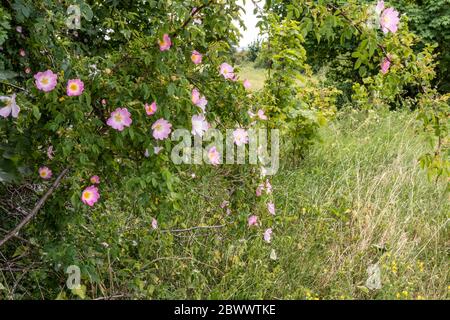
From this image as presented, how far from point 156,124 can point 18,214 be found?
3.02ft

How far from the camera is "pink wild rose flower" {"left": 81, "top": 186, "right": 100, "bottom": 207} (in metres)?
1.82

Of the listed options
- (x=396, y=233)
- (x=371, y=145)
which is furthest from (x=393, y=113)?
(x=396, y=233)

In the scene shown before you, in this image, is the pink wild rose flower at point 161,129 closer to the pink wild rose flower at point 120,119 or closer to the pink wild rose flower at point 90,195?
the pink wild rose flower at point 120,119

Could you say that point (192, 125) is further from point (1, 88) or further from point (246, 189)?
point (1, 88)

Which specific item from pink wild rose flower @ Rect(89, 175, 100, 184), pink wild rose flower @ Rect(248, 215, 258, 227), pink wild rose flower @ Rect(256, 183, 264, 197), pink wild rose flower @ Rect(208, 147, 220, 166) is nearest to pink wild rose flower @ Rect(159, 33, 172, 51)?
Result: pink wild rose flower @ Rect(208, 147, 220, 166)

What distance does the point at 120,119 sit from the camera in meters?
1.66

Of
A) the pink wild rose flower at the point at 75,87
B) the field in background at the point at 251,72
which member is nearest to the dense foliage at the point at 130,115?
the pink wild rose flower at the point at 75,87

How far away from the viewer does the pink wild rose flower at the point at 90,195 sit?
1.82 meters

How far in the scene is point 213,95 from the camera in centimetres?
193

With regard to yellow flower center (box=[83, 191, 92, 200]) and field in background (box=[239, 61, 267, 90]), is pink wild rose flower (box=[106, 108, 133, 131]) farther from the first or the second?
field in background (box=[239, 61, 267, 90])

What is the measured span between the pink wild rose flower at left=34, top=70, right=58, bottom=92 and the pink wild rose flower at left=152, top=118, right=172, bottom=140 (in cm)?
32

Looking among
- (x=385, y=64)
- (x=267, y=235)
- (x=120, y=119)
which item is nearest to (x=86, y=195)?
(x=120, y=119)

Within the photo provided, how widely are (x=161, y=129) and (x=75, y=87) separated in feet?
0.93

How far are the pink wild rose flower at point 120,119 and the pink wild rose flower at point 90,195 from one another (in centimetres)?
28
